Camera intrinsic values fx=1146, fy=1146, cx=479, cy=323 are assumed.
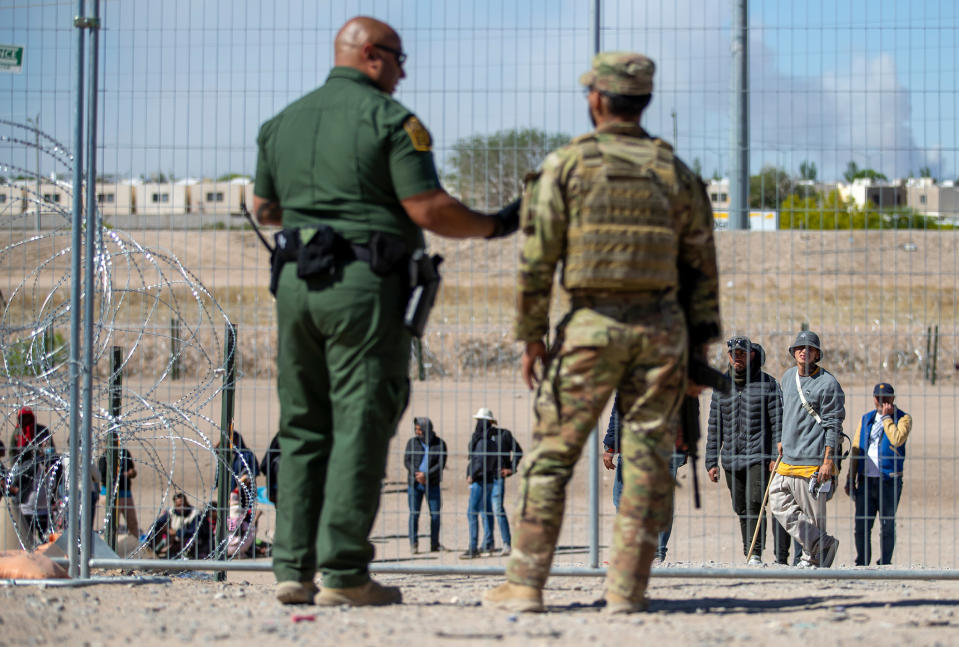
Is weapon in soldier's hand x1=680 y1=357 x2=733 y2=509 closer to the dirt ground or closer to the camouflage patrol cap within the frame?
the dirt ground

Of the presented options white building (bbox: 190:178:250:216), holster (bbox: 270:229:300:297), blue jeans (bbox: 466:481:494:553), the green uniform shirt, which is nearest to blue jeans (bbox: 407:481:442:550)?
blue jeans (bbox: 466:481:494:553)

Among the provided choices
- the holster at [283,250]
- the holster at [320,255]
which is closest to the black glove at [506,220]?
the holster at [320,255]

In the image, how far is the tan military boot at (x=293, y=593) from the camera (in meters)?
4.25

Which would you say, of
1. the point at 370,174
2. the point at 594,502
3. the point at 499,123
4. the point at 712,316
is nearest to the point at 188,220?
the point at 499,123

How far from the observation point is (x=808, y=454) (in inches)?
313

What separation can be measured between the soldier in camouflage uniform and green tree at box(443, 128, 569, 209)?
157 cm

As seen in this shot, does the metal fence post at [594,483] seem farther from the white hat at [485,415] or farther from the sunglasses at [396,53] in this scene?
the sunglasses at [396,53]

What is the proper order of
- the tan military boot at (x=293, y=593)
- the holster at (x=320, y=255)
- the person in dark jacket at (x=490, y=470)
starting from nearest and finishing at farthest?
the holster at (x=320, y=255)
the tan military boot at (x=293, y=593)
the person in dark jacket at (x=490, y=470)

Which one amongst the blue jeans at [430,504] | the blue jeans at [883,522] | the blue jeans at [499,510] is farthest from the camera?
the blue jeans at [499,510]

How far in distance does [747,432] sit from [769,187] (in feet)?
7.61

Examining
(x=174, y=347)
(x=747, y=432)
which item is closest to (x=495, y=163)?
(x=747, y=432)

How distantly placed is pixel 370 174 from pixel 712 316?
1338 mm

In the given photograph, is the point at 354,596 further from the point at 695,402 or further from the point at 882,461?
the point at 882,461

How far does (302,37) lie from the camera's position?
5680mm
